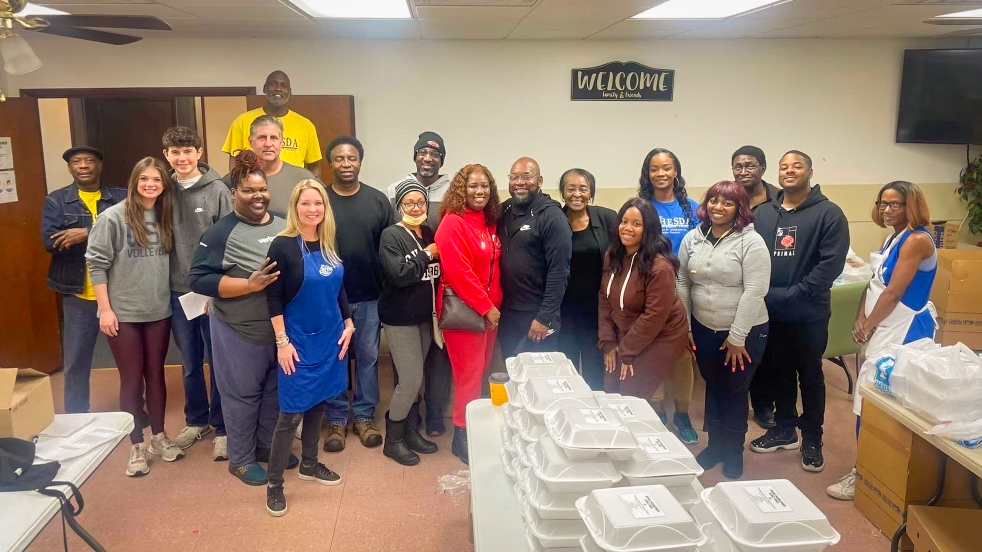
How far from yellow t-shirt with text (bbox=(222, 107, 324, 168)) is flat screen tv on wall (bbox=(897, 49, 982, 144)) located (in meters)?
4.64

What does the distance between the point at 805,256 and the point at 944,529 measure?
49.1 inches

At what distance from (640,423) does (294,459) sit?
207cm

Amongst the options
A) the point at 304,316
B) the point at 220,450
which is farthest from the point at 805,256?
the point at 220,450

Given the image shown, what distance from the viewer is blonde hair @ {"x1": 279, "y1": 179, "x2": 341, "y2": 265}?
2.67m

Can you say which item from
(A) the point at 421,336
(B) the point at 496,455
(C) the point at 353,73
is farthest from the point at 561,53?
(B) the point at 496,455

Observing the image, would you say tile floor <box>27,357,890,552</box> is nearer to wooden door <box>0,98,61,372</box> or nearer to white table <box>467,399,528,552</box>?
white table <box>467,399,528,552</box>

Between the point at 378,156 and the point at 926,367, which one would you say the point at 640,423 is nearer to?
the point at 926,367

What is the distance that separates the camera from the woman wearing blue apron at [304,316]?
2.67m

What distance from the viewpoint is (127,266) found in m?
3.08

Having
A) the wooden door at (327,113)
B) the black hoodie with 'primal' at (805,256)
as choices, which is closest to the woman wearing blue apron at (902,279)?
the black hoodie with 'primal' at (805,256)

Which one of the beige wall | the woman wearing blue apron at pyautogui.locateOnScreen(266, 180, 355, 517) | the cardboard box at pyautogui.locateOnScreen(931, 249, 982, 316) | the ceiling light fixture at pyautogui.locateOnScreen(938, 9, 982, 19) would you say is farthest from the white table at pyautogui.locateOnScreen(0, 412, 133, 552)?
the ceiling light fixture at pyautogui.locateOnScreen(938, 9, 982, 19)

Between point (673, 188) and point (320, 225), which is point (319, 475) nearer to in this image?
point (320, 225)

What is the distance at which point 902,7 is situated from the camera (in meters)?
3.91

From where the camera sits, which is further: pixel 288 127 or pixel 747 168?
pixel 288 127
